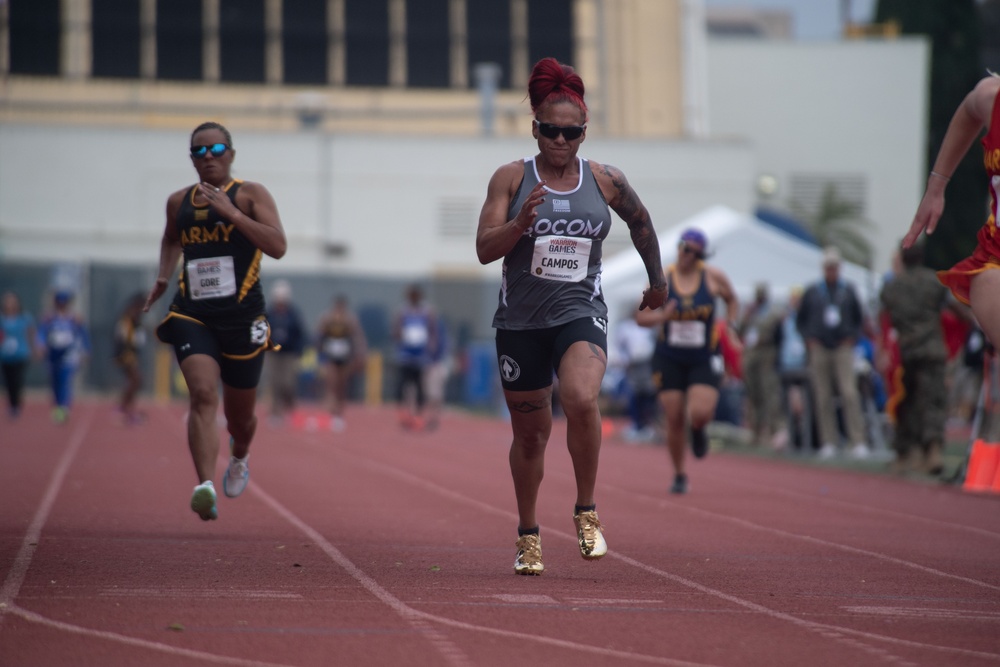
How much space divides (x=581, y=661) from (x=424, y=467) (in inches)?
418

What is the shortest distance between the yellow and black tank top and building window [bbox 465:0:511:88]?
3910cm

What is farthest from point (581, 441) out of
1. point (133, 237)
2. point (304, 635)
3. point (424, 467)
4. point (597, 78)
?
point (597, 78)

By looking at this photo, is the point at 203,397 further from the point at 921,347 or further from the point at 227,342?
the point at 921,347

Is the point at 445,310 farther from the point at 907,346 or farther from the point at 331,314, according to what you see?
the point at 907,346

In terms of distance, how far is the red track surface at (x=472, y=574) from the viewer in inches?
212

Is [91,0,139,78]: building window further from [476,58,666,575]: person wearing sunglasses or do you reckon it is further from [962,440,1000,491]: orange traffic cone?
[476,58,666,575]: person wearing sunglasses

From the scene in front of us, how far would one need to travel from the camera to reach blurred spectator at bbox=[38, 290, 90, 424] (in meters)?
24.0

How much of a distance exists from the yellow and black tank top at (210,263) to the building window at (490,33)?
39.1 m

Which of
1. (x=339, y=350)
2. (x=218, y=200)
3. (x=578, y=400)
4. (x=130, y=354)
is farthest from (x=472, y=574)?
(x=339, y=350)

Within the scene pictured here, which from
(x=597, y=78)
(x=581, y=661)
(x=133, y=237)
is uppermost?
(x=597, y=78)

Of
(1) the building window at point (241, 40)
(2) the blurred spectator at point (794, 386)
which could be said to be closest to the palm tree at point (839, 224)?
(1) the building window at point (241, 40)

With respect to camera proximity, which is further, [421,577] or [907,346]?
[907,346]

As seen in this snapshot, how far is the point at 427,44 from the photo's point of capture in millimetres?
47094

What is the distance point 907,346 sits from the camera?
1535cm
